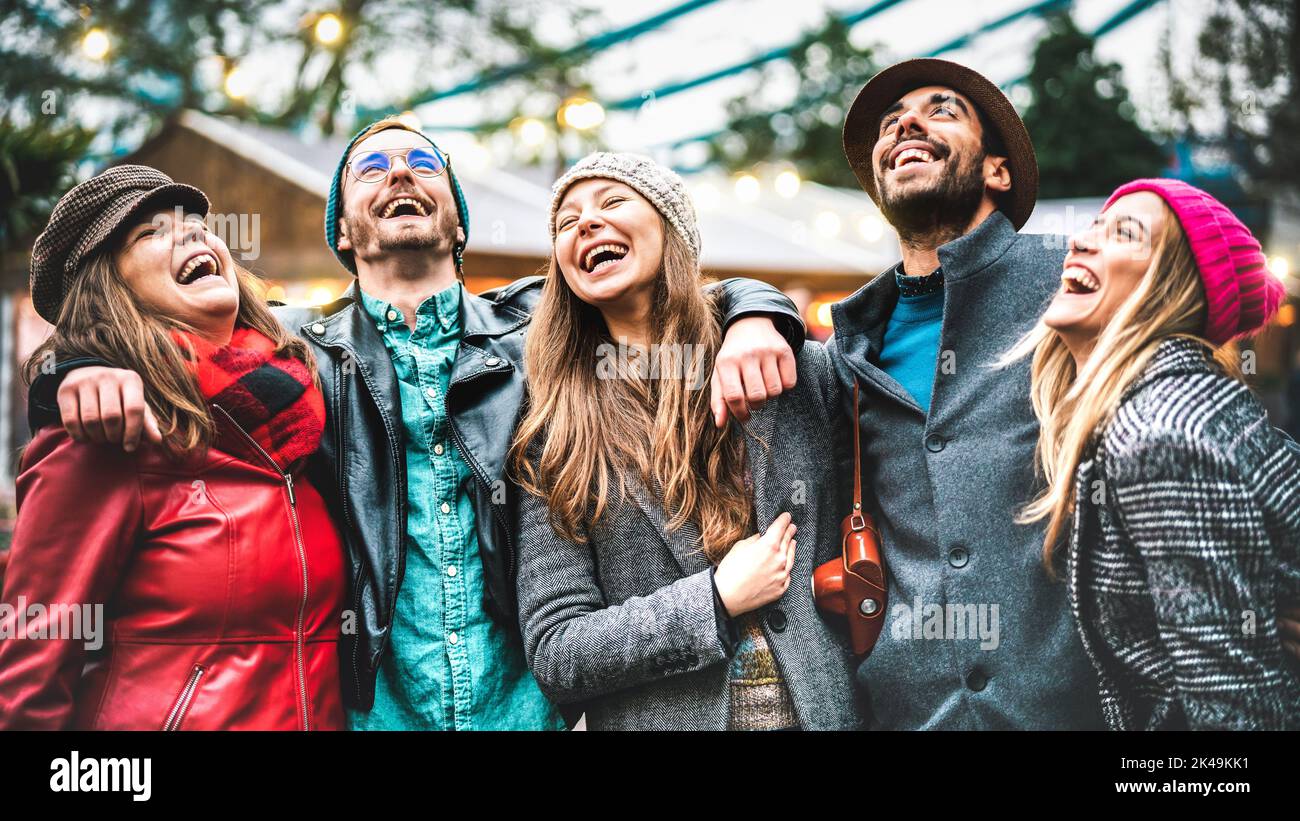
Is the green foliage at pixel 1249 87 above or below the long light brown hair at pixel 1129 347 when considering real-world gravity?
above

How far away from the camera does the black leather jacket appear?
2.49 m

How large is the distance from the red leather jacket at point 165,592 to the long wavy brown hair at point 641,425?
63 cm

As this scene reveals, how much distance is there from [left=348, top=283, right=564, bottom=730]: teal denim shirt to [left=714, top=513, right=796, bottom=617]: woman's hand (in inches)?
25.0

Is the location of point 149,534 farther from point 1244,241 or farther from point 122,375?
point 1244,241

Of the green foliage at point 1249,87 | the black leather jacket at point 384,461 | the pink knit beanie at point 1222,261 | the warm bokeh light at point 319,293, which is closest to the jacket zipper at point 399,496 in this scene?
the black leather jacket at point 384,461

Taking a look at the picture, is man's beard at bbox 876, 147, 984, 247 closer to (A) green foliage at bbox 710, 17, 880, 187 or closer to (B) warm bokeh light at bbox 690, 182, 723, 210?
(B) warm bokeh light at bbox 690, 182, 723, 210

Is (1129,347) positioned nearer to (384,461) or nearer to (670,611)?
(670,611)

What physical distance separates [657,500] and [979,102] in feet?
4.53

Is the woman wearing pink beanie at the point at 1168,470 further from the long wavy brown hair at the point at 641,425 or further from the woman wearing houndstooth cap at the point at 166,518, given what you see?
the woman wearing houndstooth cap at the point at 166,518

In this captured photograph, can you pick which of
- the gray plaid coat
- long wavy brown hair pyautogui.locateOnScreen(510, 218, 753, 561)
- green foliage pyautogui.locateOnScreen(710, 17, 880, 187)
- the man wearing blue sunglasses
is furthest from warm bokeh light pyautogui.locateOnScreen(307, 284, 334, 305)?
green foliage pyautogui.locateOnScreen(710, 17, 880, 187)

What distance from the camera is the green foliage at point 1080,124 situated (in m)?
15.3

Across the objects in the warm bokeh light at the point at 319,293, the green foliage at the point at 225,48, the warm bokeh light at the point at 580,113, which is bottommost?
the warm bokeh light at the point at 319,293

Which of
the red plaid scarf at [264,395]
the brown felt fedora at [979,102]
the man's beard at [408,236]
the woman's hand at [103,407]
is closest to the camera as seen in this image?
the woman's hand at [103,407]

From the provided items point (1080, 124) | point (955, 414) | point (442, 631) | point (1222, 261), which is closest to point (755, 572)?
point (955, 414)
